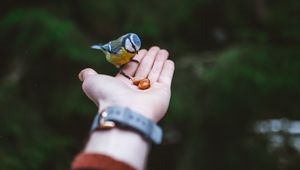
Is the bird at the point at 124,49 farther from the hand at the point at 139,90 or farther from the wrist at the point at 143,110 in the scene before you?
the wrist at the point at 143,110

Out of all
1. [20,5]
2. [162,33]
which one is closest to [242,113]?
[162,33]

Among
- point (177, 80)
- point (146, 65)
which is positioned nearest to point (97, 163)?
point (146, 65)

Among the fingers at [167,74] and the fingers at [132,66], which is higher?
the fingers at [132,66]

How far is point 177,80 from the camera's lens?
3.04m

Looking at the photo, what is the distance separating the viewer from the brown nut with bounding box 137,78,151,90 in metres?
1.46

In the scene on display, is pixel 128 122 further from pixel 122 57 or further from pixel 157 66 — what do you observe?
pixel 122 57

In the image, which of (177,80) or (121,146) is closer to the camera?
(121,146)

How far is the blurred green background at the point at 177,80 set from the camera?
2.63 meters

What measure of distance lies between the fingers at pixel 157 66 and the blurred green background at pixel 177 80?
854 mm

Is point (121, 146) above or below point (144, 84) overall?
below

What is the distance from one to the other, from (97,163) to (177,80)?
2.12 metres

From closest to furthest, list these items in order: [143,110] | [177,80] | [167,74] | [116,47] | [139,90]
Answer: [143,110]
[139,90]
[167,74]
[116,47]
[177,80]

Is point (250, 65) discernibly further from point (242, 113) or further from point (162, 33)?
point (162, 33)

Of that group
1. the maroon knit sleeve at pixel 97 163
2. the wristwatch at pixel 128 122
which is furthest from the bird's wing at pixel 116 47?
the maroon knit sleeve at pixel 97 163
